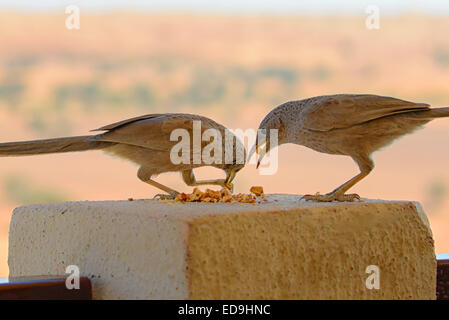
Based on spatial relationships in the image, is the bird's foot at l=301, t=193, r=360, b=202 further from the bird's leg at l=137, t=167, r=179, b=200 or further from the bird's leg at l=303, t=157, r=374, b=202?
the bird's leg at l=137, t=167, r=179, b=200

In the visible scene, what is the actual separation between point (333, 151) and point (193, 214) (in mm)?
767

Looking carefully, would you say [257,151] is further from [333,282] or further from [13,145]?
[13,145]

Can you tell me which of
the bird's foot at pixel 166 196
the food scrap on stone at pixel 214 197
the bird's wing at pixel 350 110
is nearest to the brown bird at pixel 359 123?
the bird's wing at pixel 350 110

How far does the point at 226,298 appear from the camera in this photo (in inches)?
56.3

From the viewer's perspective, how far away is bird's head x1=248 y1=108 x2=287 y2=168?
217 centimetres

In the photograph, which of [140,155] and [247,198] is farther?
[140,155]

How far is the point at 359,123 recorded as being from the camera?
1962 millimetres

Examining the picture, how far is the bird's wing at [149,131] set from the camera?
2141 mm

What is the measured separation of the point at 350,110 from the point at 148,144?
79 centimetres

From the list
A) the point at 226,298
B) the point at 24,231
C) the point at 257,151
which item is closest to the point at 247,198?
the point at 257,151

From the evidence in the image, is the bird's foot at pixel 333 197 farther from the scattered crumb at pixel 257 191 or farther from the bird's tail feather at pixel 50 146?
the bird's tail feather at pixel 50 146

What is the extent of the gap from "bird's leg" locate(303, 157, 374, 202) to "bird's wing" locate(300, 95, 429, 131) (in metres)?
0.15
